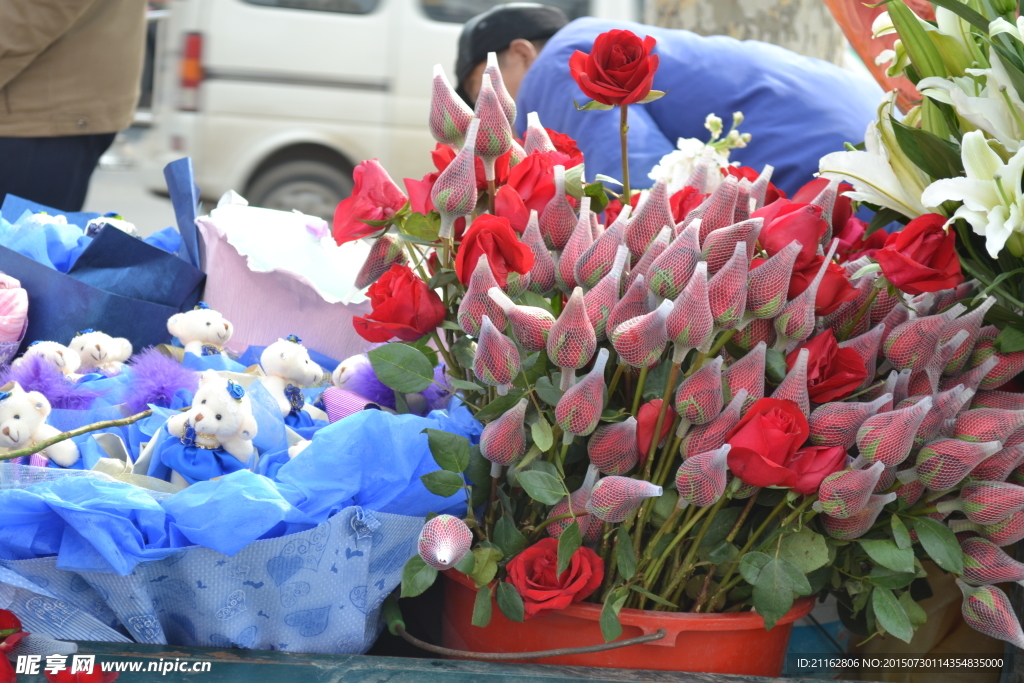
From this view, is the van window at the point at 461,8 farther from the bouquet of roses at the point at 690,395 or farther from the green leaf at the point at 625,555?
the green leaf at the point at 625,555

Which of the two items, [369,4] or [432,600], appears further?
[369,4]

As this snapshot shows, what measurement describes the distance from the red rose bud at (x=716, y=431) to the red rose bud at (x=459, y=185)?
26 cm

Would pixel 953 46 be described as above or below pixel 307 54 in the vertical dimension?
above

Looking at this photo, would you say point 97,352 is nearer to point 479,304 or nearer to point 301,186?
point 479,304

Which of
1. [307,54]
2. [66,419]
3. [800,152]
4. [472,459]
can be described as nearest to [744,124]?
[800,152]

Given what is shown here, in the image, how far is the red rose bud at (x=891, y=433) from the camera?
0.65 meters

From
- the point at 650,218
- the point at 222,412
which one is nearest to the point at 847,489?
the point at 650,218

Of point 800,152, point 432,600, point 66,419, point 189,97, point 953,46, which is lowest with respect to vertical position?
point 189,97

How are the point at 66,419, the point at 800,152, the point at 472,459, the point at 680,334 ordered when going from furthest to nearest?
the point at 800,152 < the point at 66,419 < the point at 472,459 < the point at 680,334

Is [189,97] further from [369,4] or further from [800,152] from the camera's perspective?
[800,152]

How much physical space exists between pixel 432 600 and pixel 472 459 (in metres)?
0.20

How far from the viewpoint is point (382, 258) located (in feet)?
2.83

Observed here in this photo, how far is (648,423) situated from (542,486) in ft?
0.30

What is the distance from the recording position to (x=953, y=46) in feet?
2.66
